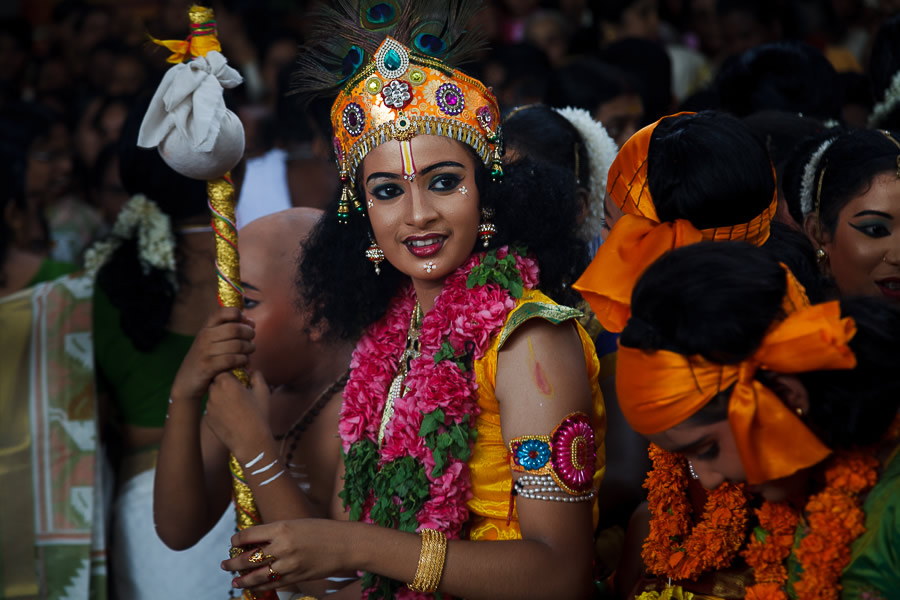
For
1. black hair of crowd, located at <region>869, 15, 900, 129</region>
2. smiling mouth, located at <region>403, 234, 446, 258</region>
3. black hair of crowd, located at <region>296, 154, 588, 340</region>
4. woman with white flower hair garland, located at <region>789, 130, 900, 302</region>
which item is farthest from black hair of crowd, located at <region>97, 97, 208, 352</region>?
black hair of crowd, located at <region>869, 15, 900, 129</region>

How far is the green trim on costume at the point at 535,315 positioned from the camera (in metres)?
2.32

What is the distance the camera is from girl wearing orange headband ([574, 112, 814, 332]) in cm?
209

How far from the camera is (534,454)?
225 centimetres

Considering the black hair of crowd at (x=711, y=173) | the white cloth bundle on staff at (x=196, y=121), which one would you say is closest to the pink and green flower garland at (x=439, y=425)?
the black hair of crowd at (x=711, y=173)

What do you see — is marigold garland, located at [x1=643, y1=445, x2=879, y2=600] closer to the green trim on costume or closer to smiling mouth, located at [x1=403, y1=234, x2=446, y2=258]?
the green trim on costume

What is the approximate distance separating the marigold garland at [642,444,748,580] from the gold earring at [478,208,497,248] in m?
0.75

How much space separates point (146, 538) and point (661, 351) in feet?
8.64

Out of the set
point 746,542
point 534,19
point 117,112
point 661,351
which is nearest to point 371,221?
point 661,351

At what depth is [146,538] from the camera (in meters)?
3.71

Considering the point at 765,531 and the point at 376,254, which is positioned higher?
the point at 376,254

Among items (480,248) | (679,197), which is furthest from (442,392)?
(679,197)

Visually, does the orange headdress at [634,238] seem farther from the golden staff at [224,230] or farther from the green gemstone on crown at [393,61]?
the golden staff at [224,230]

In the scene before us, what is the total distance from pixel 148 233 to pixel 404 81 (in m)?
1.48

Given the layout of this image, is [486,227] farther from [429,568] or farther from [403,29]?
[429,568]
